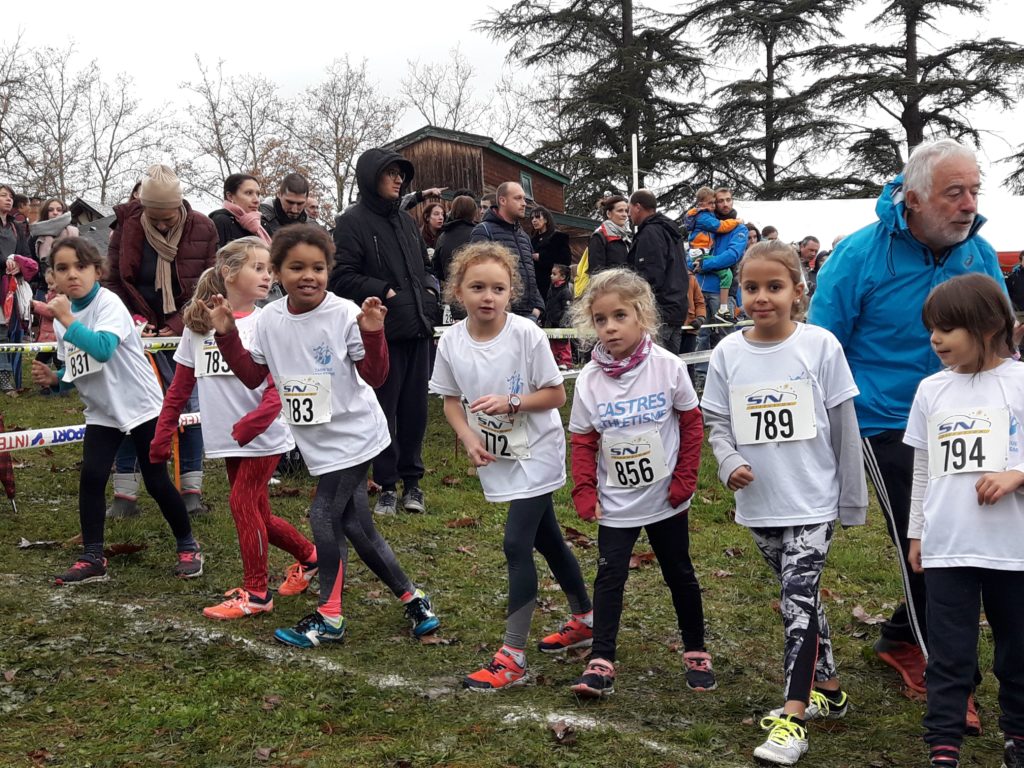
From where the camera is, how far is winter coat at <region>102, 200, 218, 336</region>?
23.4 feet

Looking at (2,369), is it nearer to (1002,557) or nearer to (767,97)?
(1002,557)

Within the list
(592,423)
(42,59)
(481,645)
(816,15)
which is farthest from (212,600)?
(42,59)

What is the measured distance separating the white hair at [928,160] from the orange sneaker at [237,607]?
3595mm

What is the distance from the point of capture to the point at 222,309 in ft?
15.0

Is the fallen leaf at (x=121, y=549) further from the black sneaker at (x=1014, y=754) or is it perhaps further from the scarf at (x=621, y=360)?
the black sneaker at (x=1014, y=754)

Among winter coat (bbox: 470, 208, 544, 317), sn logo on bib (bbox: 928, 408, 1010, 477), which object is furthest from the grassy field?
winter coat (bbox: 470, 208, 544, 317)

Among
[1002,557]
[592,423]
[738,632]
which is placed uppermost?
[592,423]

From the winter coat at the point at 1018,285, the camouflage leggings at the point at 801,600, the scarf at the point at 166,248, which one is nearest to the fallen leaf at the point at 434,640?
the camouflage leggings at the point at 801,600

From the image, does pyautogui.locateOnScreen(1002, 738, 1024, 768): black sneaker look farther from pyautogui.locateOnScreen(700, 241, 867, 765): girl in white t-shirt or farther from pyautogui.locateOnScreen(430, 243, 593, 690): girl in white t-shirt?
pyautogui.locateOnScreen(430, 243, 593, 690): girl in white t-shirt

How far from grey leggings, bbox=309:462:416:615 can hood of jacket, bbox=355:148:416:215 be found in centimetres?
295

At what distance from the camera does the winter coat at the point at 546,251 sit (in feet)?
41.7

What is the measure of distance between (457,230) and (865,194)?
27297 millimetres

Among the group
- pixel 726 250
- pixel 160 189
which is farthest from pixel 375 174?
pixel 726 250

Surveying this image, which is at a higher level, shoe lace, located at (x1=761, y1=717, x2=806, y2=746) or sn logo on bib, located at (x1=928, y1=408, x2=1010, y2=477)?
sn logo on bib, located at (x1=928, y1=408, x2=1010, y2=477)
